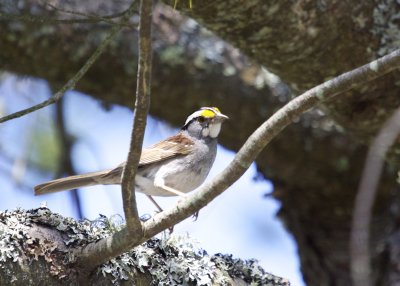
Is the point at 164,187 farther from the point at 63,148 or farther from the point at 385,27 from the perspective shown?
the point at 63,148

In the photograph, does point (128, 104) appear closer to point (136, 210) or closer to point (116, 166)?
point (116, 166)

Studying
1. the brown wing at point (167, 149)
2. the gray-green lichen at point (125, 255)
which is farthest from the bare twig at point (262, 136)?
the brown wing at point (167, 149)

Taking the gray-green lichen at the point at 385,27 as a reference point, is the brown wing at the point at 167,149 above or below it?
below

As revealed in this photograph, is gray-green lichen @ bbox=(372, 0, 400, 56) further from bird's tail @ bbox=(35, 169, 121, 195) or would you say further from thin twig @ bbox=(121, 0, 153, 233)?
thin twig @ bbox=(121, 0, 153, 233)

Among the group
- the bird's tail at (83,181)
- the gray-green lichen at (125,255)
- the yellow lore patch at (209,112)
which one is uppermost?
the yellow lore patch at (209,112)

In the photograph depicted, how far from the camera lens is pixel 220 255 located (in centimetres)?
352

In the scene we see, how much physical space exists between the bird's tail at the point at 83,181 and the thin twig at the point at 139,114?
1.74 meters

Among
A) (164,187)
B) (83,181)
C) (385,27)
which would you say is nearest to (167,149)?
(164,187)

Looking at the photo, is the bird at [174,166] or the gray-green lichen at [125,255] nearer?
the gray-green lichen at [125,255]

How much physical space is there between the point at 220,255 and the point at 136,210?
0.96m

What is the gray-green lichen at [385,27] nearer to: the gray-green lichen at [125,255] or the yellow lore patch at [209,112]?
the yellow lore patch at [209,112]

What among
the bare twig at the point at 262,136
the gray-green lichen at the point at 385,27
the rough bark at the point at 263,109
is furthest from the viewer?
the rough bark at the point at 263,109

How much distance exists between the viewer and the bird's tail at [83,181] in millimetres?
4387

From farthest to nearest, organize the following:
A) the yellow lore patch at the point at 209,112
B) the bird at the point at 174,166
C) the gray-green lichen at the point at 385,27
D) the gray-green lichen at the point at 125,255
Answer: the yellow lore patch at the point at 209,112
the bird at the point at 174,166
the gray-green lichen at the point at 385,27
the gray-green lichen at the point at 125,255
